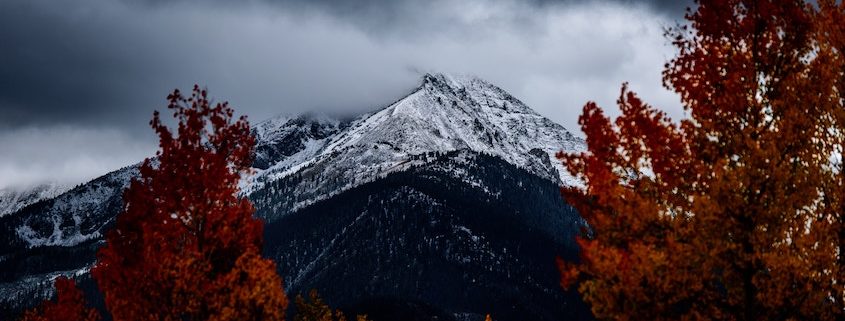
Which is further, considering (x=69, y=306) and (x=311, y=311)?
(x=311, y=311)

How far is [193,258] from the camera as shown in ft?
54.4

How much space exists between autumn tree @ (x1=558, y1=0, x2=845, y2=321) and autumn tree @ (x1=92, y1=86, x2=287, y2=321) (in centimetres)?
836

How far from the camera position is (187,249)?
16.9 m

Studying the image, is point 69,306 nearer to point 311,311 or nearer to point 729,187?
point 311,311

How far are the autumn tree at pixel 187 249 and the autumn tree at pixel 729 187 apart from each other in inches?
329

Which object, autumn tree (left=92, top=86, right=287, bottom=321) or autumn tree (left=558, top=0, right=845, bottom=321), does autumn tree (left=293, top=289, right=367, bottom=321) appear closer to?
autumn tree (left=92, top=86, right=287, bottom=321)

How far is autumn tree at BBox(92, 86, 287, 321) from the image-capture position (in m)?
16.5

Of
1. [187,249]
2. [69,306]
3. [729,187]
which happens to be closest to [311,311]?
[69,306]

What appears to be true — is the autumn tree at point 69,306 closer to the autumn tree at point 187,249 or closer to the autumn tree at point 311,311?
the autumn tree at point 187,249

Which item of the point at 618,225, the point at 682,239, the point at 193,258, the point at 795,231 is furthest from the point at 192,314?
the point at 795,231

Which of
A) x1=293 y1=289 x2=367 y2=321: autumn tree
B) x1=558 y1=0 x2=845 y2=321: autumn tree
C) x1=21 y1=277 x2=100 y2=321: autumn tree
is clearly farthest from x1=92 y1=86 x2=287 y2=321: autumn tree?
x1=293 y1=289 x2=367 y2=321: autumn tree

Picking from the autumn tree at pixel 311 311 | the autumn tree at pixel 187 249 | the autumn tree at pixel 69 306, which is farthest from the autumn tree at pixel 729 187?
the autumn tree at pixel 311 311

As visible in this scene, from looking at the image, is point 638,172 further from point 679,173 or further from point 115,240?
point 115,240

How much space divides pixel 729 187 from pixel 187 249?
41.6 ft
